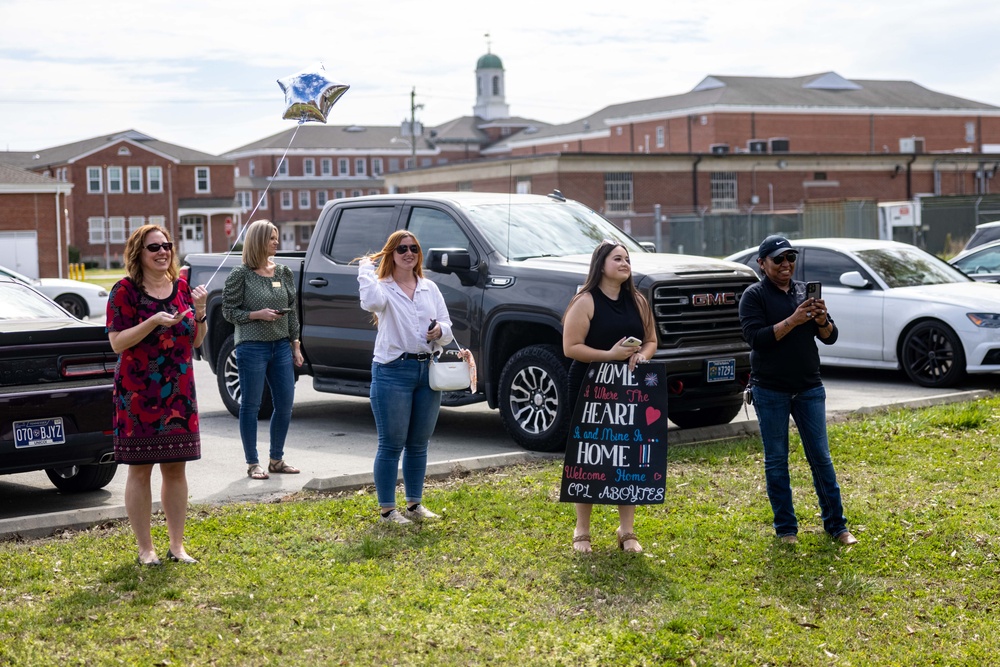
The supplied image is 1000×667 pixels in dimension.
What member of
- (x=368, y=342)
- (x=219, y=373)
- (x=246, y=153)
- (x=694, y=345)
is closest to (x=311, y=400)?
(x=219, y=373)

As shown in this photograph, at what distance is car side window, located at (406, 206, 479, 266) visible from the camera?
35.0ft

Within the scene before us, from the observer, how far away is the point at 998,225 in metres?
19.5

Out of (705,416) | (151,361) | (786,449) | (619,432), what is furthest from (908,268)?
(151,361)

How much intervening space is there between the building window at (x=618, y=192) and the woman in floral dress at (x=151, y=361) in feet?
176

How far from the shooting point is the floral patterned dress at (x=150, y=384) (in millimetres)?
6297

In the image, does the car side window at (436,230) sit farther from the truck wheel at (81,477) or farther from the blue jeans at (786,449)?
the blue jeans at (786,449)

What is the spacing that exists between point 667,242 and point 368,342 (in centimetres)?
4079

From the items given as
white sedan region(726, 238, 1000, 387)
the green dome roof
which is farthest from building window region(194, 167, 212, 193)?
white sedan region(726, 238, 1000, 387)

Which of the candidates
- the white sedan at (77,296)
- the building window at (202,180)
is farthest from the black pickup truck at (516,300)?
the building window at (202,180)

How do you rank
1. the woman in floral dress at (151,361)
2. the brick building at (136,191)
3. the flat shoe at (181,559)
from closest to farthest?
the woman in floral dress at (151,361) → the flat shoe at (181,559) → the brick building at (136,191)

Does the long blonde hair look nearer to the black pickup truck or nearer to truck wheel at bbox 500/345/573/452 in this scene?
the black pickup truck

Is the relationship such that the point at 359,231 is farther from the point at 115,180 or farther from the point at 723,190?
the point at 115,180

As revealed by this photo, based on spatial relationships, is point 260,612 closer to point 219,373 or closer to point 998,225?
point 219,373

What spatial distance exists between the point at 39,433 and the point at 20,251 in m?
48.2
